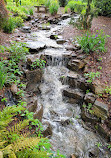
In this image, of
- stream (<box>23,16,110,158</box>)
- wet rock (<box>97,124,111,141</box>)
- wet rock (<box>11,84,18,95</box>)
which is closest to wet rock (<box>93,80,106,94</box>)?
stream (<box>23,16,110,158</box>)

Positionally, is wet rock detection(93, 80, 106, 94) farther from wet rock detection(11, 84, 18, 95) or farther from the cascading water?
wet rock detection(11, 84, 18, 95)

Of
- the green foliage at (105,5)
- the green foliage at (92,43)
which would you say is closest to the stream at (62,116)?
the green foliage at (92,43)

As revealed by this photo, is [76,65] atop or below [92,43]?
below

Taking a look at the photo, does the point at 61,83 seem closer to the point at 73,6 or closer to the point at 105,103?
the point at 105,103

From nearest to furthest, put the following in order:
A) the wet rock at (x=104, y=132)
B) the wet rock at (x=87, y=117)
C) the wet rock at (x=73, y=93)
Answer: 1. the wet rock at (x=104, y=132)
2. the wet rock at (x=87, y=117)
3. the wet rock at (x=73, y=93)

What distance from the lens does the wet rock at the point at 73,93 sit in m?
4.55

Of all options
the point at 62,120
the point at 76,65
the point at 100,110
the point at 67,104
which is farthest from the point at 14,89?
the point at 76,65

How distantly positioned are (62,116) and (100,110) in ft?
4.23

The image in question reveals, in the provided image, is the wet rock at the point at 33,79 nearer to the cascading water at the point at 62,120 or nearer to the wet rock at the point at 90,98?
the cascading water at the point at 62,120

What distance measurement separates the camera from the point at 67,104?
4.69 meters

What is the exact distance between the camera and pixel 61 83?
512 centimetres

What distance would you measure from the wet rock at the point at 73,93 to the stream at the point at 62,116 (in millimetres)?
181

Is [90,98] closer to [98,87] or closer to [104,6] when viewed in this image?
[98,87]

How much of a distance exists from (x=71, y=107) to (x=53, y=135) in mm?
1301
